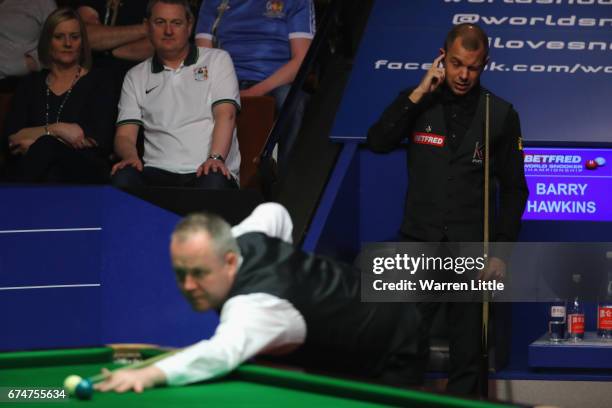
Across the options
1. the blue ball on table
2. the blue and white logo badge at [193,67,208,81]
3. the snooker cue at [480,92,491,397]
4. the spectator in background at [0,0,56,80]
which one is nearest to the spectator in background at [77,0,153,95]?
the spectator in background at [0,0,56,80]

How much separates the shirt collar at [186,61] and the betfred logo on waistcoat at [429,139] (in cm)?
137

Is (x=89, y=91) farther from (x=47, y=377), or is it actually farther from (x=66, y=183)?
(x=47, y=377)

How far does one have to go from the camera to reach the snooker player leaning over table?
122 inches

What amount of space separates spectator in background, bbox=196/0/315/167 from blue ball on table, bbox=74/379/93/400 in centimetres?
315

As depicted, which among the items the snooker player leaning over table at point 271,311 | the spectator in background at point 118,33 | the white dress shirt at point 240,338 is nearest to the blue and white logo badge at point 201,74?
the spectator in background at point 118,33

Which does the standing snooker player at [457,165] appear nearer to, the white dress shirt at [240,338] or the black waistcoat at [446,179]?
the black waistcoat at [446,179]

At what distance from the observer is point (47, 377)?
11.1 feet

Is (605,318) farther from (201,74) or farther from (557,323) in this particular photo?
(201,74)

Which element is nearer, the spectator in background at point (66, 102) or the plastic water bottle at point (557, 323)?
the plastic water bottle at point (557, 323)

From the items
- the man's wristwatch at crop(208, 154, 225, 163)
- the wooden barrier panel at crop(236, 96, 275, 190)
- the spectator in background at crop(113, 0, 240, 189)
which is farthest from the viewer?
the wooden barrier panel at crop(236, 96, 275, 190)

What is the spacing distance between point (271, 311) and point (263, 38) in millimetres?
3026

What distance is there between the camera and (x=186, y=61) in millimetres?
5562

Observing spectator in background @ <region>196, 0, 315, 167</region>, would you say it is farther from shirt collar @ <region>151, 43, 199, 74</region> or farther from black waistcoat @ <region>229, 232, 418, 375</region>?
black waistcoat @ <region>229, 232, 418, 375</region>

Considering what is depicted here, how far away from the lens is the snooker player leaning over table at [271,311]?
309 cm
